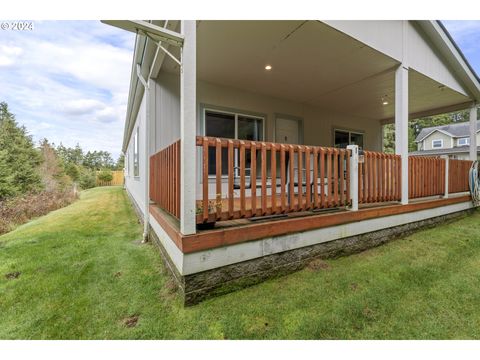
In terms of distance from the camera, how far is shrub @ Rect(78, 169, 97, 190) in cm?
2142

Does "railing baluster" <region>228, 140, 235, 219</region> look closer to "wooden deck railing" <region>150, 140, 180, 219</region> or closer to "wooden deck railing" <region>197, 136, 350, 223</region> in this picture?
"wooden deck railing" <region>197, 136, 350, 223</region>

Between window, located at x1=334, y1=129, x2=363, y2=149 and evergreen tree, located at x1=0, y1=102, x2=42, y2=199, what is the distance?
13.3m

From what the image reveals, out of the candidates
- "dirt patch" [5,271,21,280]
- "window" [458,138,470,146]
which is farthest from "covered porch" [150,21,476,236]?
"window" [458,138,470,146]

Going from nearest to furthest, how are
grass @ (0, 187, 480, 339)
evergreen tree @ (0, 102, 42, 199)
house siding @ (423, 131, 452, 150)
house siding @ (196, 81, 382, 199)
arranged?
grass @ (0, 187, 480, 339), house siding @ (196, 81, 382, 199), evergreen tree @ (0, 102, 42, 199), house siding @ (423, 131, 452, 150)

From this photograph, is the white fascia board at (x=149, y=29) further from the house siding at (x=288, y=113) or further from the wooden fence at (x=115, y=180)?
the wooden fence at (x=115, y=180)

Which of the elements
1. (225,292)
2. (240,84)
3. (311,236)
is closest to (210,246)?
(225,292)

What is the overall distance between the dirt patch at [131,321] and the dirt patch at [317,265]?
6.65ft

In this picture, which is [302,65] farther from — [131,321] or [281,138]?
[131,321]

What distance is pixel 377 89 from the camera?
5.87 m

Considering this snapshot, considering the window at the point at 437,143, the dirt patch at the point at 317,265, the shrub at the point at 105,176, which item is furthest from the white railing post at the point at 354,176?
the window at the point at 437,143
